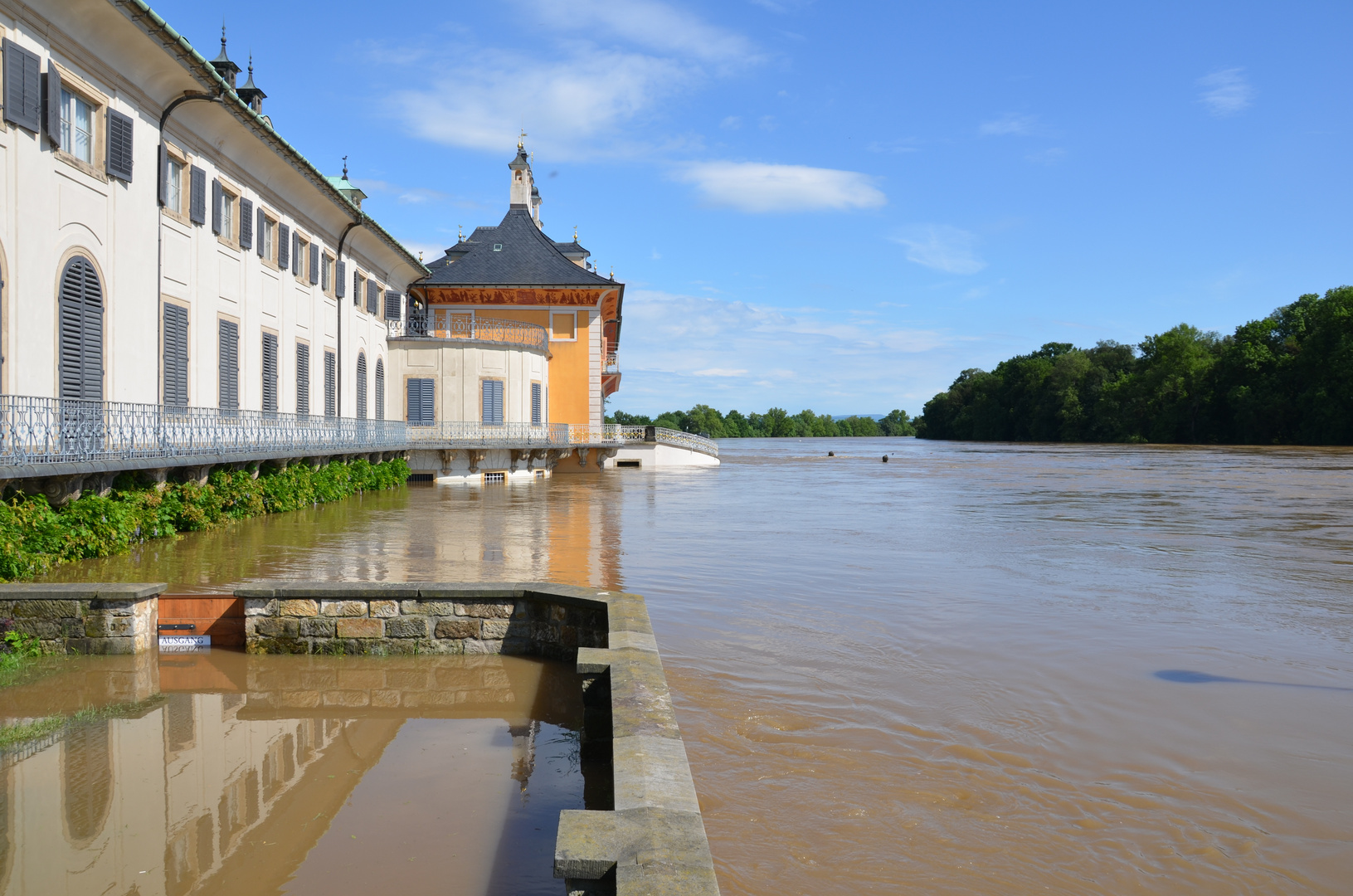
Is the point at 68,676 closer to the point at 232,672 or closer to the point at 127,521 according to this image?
the point at 232,672

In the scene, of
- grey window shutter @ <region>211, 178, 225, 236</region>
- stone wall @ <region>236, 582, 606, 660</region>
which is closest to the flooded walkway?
stone wall @ <region>236, 582, 606, 660</region>

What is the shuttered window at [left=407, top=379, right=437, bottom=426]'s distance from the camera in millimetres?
34969

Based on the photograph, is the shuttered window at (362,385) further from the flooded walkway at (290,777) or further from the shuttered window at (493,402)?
the flooded walkway at (290,777)

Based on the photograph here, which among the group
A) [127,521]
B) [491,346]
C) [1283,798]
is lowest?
[1283,798]

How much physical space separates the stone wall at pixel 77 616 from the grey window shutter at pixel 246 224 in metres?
14.9

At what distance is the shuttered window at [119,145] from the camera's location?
15336 millimetres

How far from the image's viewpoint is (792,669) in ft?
27.4

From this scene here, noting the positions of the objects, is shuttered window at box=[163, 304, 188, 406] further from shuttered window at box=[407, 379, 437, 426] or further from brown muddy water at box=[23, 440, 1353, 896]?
shuttered window at box=[407, 379, 437, 426]

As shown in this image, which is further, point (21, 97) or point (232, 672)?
point (21, 97)

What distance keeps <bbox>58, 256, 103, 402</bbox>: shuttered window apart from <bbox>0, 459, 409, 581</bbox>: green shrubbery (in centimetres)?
155

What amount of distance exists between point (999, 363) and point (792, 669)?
537 ft

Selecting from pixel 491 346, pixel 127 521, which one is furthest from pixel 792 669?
pixel 491 346

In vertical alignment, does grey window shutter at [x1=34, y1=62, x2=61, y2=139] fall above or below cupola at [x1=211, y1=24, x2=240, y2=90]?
below

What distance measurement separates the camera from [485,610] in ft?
27.8
